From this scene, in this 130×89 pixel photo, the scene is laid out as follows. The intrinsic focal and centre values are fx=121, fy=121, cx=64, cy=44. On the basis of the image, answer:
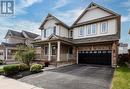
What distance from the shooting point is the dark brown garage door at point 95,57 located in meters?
17.0

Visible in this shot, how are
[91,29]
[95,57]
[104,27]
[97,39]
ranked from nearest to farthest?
[97,39], [104,27], [95,57], [91,29]

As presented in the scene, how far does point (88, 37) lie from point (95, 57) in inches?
134

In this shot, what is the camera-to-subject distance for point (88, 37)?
1944 centimetres

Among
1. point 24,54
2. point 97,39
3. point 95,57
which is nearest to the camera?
point 24,54

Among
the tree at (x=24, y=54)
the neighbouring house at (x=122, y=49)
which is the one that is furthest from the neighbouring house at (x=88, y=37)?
the neighbouring house at (x=122, y=49)

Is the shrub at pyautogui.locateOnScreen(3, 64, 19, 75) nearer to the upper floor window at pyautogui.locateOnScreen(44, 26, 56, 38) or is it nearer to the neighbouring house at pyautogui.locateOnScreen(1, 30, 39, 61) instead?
the upper floor window at pyautogui.locateOnScreen(44, 26, 56, 38)

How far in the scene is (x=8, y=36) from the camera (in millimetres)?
35469

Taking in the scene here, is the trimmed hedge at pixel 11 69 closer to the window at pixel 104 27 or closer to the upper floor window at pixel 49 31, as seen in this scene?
the upper floor window at pixel 49 31

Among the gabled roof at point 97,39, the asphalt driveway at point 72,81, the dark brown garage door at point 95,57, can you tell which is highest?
the gabled roof at point 97,39

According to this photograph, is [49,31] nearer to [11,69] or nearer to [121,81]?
[11,69]

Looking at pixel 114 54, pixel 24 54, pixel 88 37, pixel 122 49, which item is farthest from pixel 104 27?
pixel 122 49

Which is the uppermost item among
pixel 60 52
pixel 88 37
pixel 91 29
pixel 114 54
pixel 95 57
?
pixel 91 29

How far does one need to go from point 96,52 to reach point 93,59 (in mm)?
1174

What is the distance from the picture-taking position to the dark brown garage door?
1703cm
